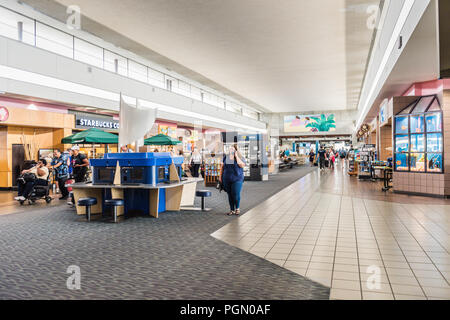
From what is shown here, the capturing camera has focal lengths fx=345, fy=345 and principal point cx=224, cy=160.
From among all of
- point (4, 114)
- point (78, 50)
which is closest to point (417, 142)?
point (78, 50)

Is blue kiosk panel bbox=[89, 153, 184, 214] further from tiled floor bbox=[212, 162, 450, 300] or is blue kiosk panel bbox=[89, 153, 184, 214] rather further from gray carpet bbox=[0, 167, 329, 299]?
tiled floor bbox=[212, 162, 450, 300]

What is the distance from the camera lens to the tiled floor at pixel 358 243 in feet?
10.9

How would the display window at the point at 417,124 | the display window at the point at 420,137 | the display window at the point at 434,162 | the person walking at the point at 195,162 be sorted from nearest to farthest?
the display window at the point at 434,162, the display window at the point at 420,137, the display window at the point at 417,124, the person walking at the point at 195,162

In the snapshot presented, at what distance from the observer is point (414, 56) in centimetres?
762

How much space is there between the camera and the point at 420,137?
9898mm

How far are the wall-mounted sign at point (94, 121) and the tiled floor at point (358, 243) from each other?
958 cm

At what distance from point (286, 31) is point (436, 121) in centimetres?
500

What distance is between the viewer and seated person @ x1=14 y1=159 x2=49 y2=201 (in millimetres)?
9016

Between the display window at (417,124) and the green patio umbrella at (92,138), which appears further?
the green patio umbrella at (92,138)

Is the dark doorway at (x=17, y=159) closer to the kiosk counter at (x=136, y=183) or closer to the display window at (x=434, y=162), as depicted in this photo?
the kiosk counter at (x=136, y=183)

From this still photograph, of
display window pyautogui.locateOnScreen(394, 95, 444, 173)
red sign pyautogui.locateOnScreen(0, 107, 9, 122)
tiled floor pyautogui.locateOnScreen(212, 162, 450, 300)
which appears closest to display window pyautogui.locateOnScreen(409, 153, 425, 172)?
display window pyautogui.locateOnScreen(394, 95, 444, 173)

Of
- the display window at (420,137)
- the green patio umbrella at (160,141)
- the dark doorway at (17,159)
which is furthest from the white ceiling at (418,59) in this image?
the dark doorway at (17,159)

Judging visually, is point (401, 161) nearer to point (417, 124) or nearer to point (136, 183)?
point (417, 124)

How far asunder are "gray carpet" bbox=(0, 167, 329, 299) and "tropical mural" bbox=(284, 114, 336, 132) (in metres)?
28.0
